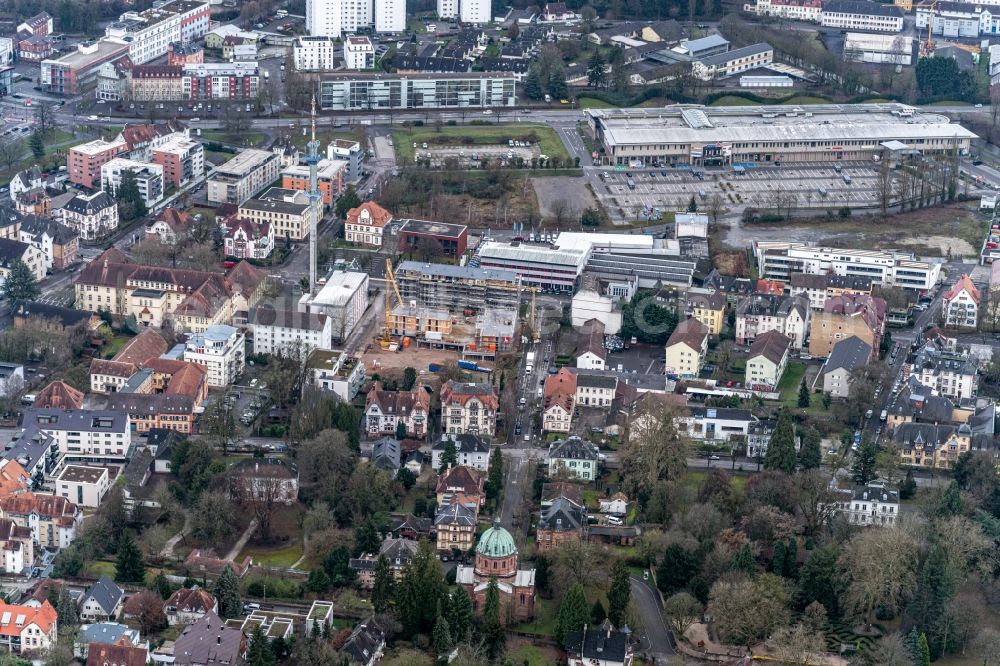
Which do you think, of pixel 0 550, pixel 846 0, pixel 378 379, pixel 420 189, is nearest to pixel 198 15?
pixel 420 189

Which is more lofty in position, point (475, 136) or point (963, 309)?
point (475, 136)

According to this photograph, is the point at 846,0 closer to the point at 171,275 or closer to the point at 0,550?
the point at 171,275

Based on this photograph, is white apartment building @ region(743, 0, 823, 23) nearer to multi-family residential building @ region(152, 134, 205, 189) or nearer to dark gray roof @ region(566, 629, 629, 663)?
multi-family residential building @ region(152, 134, 205, 189)

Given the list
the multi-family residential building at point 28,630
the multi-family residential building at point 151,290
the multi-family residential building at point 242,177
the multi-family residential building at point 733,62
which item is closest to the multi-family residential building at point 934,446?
the multi-family residential building at point 151,290

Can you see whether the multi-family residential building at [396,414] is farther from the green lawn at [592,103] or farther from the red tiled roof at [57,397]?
the green lawn at [592,103]

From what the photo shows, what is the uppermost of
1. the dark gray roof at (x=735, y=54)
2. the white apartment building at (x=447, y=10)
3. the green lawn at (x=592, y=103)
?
the white apartment building at (x=447, y=10)

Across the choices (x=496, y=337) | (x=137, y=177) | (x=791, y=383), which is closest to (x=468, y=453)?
(x=496, y=337)

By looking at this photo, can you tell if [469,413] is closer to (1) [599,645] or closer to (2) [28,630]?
(1) [599,645]
